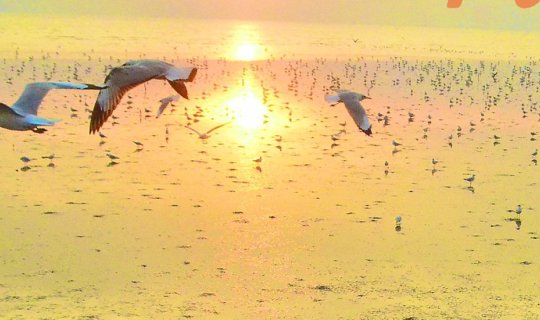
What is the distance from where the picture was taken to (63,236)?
24.4ft

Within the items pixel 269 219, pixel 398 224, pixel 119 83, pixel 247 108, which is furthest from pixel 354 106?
pixel 247 108

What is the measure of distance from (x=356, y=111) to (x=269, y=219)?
1460 millimetres

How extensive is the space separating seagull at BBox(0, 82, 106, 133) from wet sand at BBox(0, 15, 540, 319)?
147cm

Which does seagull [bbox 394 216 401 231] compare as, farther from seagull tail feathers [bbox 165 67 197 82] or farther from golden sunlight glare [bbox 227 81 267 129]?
golden sunlight glare [bbox 227 81 267 129]

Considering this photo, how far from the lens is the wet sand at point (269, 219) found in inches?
244

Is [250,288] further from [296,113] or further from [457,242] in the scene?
[296,113]

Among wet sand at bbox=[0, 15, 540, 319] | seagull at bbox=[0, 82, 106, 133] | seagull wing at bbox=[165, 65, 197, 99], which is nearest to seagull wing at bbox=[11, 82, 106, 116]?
seagull at bbox=[0, 82, 106, 133]

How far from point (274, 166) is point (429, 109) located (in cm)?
646

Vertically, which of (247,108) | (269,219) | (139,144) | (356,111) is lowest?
(269,219)

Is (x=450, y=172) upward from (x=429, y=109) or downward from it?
downward

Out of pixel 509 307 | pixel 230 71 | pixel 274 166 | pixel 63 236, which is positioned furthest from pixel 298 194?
pixel 230 71

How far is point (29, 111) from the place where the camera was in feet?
18.4

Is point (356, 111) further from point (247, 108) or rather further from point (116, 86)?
point (247, 108)

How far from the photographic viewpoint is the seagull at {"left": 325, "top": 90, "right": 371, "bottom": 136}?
7.32 metres
